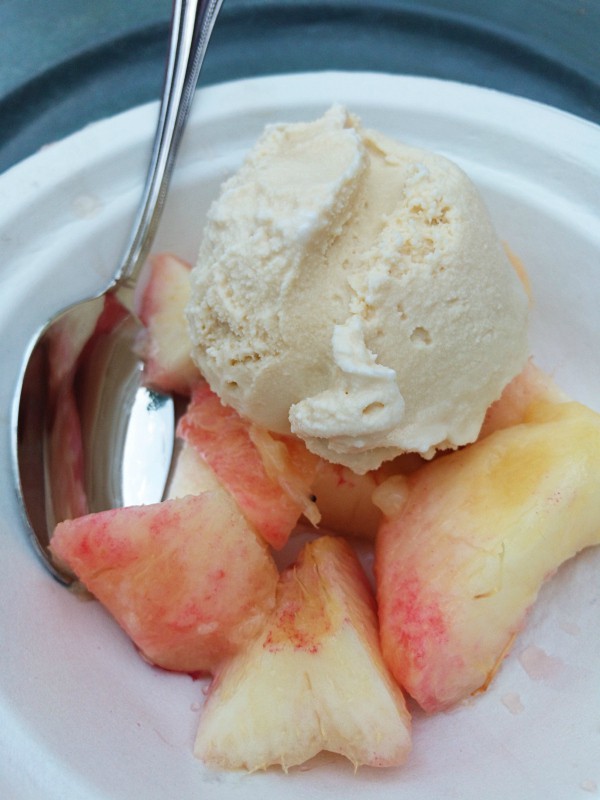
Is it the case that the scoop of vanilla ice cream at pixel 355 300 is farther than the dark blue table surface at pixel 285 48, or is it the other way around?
the dark blue table surface at pixel 285 48

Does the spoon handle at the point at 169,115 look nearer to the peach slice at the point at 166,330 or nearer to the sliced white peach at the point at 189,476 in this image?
the peach slice at the point at 166,330

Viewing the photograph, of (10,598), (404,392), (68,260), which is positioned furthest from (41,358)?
(404,392)

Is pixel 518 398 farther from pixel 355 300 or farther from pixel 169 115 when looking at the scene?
pixel 169 115

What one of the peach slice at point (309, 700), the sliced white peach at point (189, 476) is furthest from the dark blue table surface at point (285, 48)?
the peach slice at point (309, 700)

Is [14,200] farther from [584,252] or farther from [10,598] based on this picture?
[584,252]

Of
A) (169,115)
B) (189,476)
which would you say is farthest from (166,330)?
(169,115)
